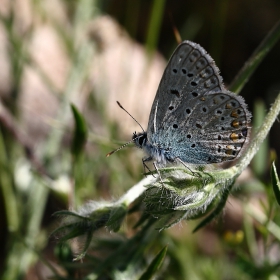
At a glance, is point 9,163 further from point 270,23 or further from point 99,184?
point 270,23

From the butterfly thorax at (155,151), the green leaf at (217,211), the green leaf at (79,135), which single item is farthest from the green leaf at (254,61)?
the green leaf at (79,135)

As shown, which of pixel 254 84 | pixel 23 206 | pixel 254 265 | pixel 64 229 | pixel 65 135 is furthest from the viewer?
pixel 254 84

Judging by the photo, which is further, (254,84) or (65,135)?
(254,84)

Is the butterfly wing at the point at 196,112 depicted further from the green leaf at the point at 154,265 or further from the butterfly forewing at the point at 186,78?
the green leaf at the point at 154,265

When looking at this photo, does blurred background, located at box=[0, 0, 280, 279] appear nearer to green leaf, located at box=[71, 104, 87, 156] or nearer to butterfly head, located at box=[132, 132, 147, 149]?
green leaf, located at box=[71, 104, 87, 156]

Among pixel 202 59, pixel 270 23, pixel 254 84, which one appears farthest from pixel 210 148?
pixel 270 23

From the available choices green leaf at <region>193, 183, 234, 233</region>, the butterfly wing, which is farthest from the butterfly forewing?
green leaf at <region>193, 183, 234, 233</region>
